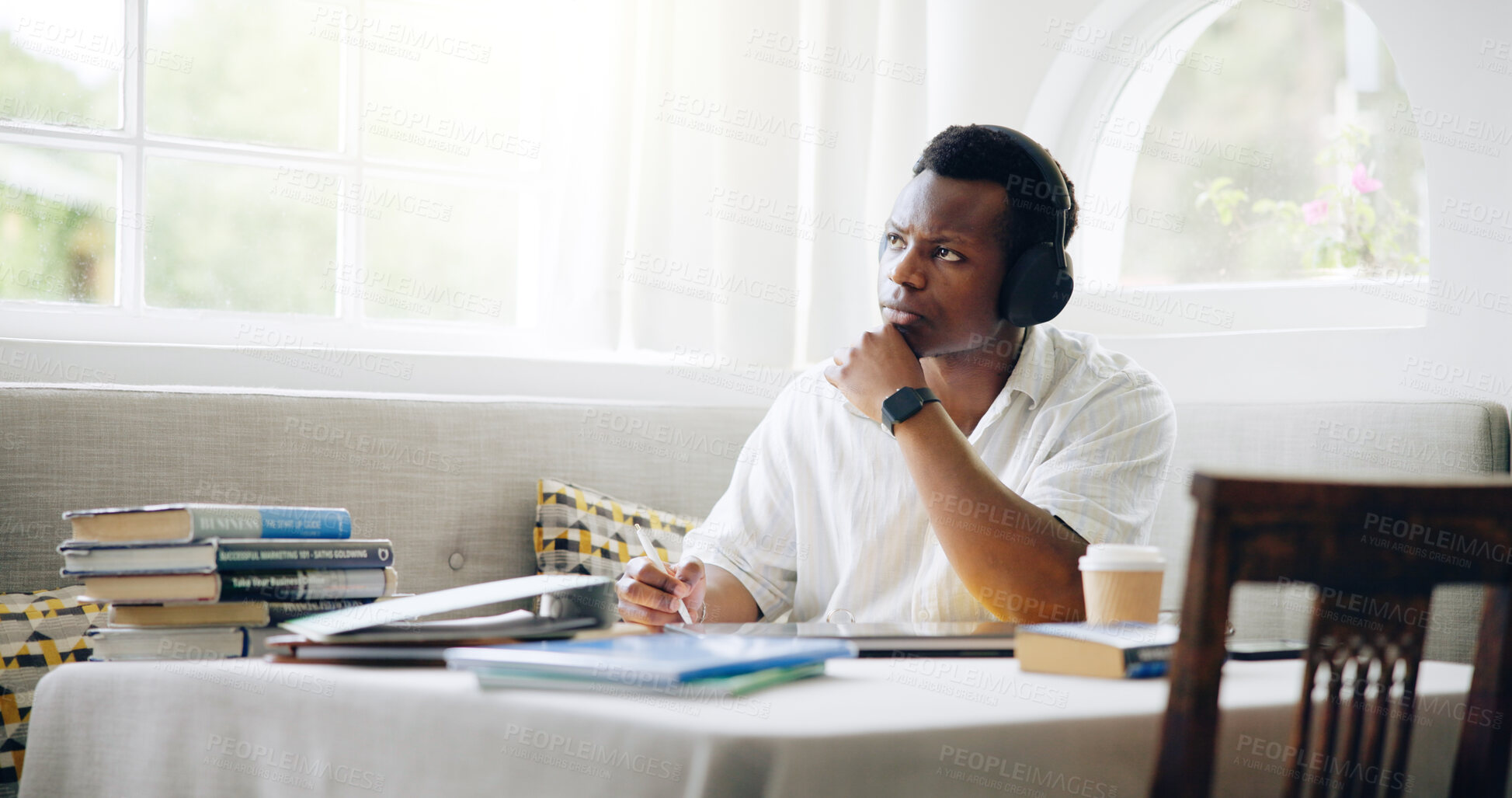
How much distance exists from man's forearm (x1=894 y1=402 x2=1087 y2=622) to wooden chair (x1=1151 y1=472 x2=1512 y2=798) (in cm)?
69

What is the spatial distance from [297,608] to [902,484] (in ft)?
2.71

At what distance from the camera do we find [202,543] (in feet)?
2.97

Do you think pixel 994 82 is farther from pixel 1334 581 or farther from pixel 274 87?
pixel 1334 581

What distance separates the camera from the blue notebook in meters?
0.65

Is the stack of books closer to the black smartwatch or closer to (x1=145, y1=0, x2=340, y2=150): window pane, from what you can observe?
the black smartwatch

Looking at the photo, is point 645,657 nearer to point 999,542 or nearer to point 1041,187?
point 999,542

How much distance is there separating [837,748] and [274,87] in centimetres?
221

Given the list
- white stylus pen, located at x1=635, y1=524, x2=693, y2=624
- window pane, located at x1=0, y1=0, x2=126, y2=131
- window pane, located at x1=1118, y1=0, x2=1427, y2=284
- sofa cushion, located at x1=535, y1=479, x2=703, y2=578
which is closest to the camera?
white stylus pen, located at x1=635, y1=524, x2=693, y2=624

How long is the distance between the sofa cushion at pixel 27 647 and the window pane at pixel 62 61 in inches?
42.0

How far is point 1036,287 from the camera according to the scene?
4.98 feet

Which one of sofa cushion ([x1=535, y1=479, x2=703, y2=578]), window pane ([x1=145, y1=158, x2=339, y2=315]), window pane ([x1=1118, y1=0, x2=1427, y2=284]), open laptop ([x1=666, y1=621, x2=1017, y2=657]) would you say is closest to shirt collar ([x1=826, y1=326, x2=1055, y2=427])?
sofa cushion ([x1=535, y1=479, x2=703, y2=578])

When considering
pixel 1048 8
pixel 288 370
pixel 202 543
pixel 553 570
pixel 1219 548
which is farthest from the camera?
pixel 1048 8

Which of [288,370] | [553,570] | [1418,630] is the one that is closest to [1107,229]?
[553,570]

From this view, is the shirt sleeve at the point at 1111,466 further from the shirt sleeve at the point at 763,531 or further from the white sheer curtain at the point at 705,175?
the white sheer curtain at the point at 705,175
